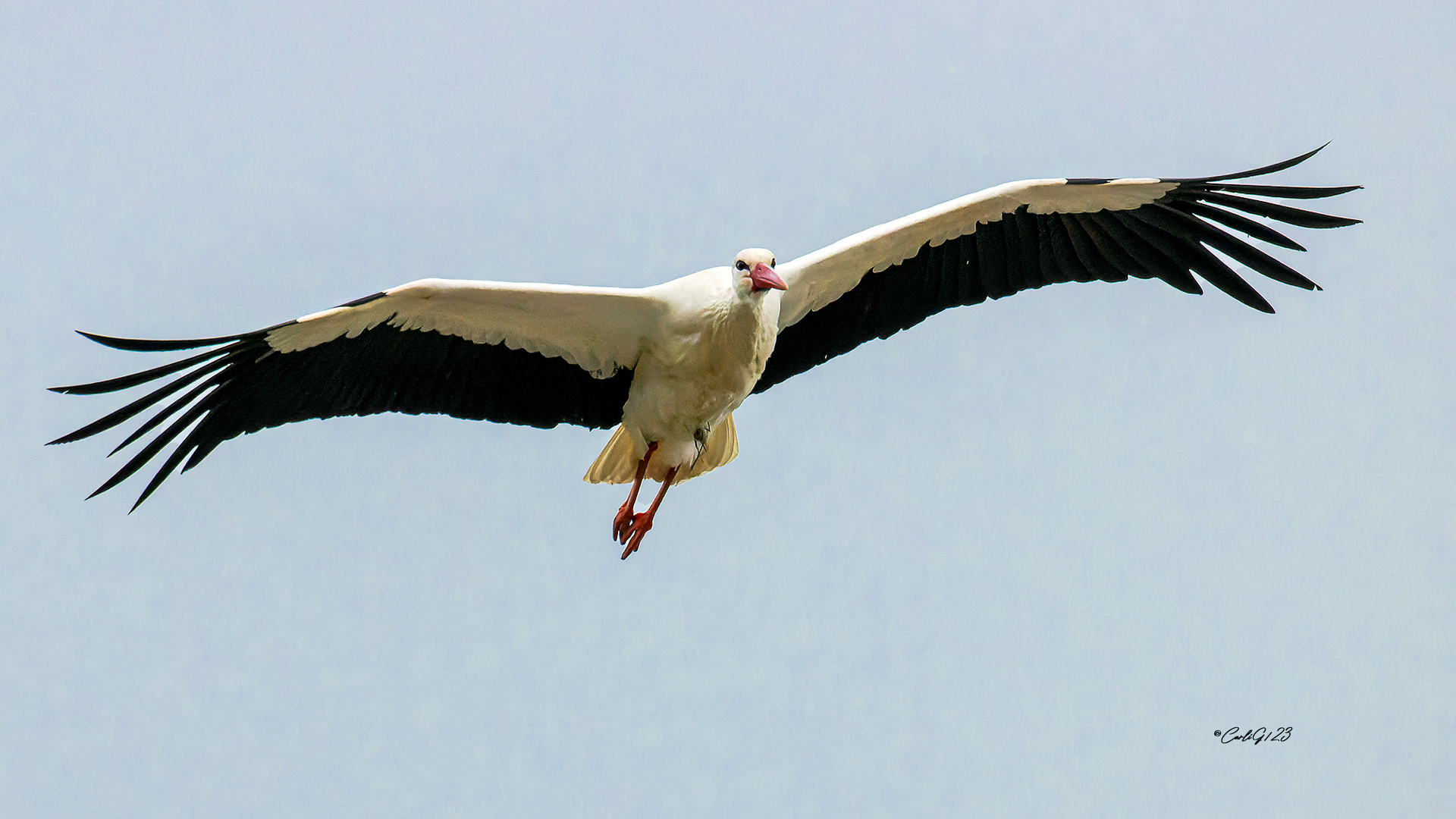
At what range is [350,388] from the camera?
7.34 m

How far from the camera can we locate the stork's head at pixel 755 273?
668cm

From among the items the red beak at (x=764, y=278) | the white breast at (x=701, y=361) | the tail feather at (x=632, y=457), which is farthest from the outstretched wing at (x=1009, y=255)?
the red beak at (x=764, y=278)

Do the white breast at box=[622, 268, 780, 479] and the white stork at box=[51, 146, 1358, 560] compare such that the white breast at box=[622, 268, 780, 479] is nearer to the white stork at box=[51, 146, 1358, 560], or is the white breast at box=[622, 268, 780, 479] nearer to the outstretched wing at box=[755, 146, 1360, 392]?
the white stork at box=[51, 146, 1358, 560]

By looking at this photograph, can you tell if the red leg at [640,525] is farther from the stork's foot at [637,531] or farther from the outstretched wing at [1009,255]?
the outstretched wing at [1009,255]

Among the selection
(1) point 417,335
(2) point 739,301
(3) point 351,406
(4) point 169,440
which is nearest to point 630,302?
(2) point 739,301

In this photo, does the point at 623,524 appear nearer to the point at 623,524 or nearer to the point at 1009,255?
the point at 623,524

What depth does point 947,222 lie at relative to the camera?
7.65 m

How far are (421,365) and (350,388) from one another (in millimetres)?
396

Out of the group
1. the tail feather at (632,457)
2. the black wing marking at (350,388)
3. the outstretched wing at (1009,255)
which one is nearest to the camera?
the black wing marking at (350,388)

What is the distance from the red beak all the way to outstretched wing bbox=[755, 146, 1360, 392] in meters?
0.79

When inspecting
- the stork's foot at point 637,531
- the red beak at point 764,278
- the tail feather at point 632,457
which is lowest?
the stork's foot at point 637,531

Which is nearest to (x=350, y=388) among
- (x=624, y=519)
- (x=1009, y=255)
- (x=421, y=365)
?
(x=421, y=365)

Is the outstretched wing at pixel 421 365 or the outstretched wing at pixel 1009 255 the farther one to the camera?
the outstretched wing at pixel 1009 255

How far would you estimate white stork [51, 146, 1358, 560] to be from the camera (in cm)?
695
